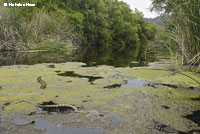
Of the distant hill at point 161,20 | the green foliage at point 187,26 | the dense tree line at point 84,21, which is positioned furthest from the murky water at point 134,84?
the dense tree line at point 84,21

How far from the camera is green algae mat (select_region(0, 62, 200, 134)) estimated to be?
6.64ft

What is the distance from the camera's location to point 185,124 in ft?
6.72

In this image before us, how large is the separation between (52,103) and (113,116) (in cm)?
85

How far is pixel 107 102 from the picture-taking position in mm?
2711

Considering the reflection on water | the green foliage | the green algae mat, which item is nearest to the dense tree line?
the reflection on water

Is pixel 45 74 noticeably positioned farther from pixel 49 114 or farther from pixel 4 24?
pixel 4 24

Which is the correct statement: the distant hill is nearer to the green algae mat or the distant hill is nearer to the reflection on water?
the green algae mat

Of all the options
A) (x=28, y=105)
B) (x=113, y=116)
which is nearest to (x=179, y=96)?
(x=113, y=116)

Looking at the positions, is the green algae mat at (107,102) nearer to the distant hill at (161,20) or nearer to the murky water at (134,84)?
the murky water at (134,84)

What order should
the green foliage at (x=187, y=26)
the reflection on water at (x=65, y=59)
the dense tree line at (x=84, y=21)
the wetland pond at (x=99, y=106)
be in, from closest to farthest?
1. the wetland pond at (x=99, y=106)
2. the green foliage at (x=187, y=26)
3. the reflection on water at (x=65, y=59)
4. the dense tree line at (x=84, y=21)

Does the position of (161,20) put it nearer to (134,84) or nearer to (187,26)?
(187,26)

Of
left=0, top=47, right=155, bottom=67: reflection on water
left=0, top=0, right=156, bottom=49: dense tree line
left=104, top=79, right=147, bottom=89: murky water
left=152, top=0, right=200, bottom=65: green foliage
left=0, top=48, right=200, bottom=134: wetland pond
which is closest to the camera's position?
left=0, top=48, right=200, bottom=134: wetland pond

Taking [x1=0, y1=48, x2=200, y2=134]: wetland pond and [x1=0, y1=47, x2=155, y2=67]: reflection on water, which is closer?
[x1=0, y1=48, x2=200, y2=134]: wetland pond

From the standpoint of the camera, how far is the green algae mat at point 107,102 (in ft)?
6.64
